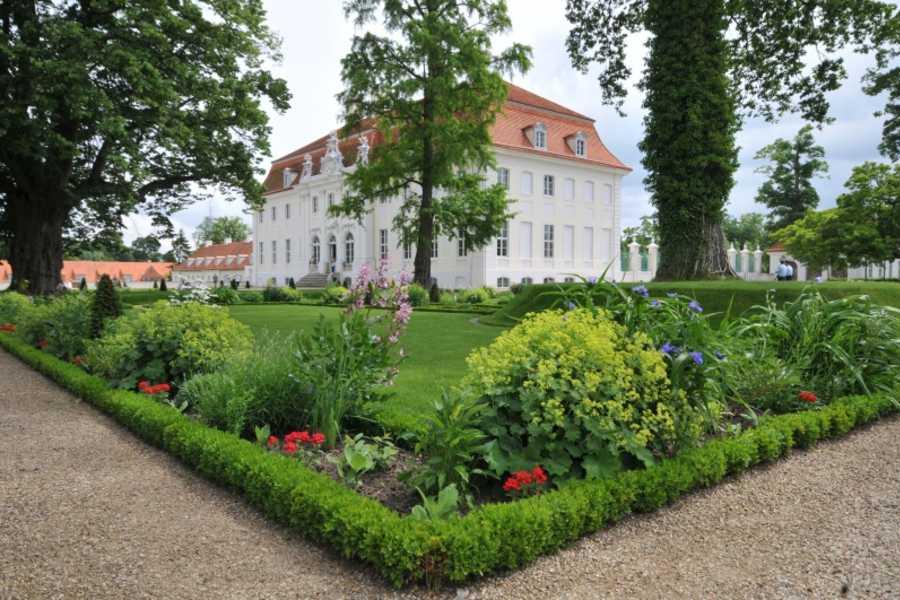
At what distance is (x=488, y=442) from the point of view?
3434 millimetres

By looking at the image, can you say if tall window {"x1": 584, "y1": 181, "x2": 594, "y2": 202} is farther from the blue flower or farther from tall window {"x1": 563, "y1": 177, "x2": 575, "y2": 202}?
the blue flower

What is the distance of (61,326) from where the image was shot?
8.95m

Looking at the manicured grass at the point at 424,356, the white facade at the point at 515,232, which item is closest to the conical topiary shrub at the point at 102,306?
the manicured grass at the point at 424,356

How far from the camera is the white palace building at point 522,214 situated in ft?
113

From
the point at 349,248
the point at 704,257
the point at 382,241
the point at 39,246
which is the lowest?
the point at 704,257

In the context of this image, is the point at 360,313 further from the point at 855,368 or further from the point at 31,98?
the point at 31,98

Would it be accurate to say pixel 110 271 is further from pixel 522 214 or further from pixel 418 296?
pixel 418 296

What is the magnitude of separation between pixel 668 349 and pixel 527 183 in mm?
32459

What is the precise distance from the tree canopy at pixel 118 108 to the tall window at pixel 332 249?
20.5 meters

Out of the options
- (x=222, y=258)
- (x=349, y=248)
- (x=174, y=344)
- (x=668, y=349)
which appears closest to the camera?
(x=668, y=349)

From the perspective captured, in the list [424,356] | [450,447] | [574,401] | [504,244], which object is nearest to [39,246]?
[424,356]

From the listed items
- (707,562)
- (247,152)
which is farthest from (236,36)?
(707,562)

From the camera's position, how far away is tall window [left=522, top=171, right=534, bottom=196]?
3518 cm

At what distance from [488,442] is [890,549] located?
2141 millimetres
